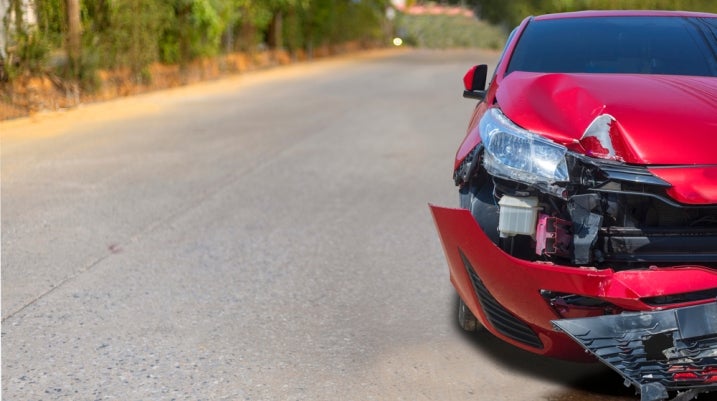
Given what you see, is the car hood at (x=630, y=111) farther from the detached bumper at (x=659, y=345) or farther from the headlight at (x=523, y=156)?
the detached bumper at (x=659, y=345)

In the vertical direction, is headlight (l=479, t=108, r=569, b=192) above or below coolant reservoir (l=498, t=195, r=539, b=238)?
above

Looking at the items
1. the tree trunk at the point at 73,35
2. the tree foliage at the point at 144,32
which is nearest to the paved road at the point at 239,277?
the tree foliage at the point at 144,32

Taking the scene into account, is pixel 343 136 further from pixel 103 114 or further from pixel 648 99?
pixel 648 99

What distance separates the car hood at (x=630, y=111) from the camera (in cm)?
384

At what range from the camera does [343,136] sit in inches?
552

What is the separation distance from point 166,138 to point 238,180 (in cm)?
382

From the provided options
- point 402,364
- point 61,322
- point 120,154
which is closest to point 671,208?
point 402,364

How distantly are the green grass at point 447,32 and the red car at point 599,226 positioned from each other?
6498cm

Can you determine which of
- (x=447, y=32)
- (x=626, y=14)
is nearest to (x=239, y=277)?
(x=626, y=14)

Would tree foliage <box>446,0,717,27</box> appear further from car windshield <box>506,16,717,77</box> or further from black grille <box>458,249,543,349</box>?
black grille <box>458,249,543,349</box>

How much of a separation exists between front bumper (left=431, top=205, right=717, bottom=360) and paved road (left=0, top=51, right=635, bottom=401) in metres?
0.35

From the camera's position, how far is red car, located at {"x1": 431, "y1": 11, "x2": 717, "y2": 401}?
3.62 meters

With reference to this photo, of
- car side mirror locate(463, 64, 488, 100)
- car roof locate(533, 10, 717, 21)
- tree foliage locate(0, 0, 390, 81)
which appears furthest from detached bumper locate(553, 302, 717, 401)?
tree foliage locate(0, 0, 390, 81)

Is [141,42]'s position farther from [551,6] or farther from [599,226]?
[551,6]
